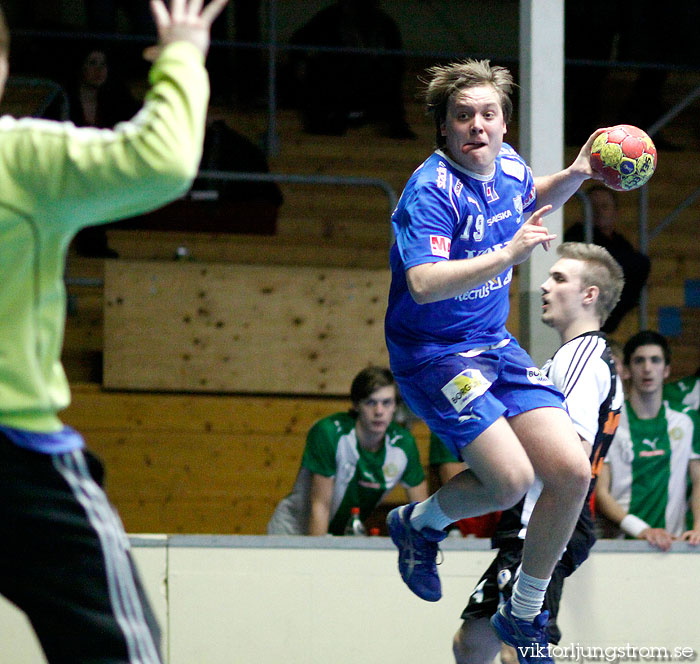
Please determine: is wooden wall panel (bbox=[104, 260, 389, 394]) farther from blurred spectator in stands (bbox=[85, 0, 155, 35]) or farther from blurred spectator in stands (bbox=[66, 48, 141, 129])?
blurred spectator in stands (bbox=[85, 0, 155, 35])

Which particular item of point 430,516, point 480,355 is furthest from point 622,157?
point 430,516

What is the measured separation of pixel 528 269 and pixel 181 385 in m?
2.87

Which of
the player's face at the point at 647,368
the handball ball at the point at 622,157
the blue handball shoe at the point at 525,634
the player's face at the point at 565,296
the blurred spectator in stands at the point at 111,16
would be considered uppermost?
the blurred spectator in stands at the point at 111,16

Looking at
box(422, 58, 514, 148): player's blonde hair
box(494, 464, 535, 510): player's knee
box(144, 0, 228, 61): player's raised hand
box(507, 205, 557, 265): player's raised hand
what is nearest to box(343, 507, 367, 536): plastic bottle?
box(494, 464, 535, 510): player's knee

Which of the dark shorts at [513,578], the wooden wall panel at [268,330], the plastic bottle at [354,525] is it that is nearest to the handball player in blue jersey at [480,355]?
the dark shorts at [513,578]

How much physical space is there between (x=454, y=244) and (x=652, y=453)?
2.49 metres

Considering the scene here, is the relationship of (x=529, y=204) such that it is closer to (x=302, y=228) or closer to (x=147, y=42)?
(x=302, y=228)

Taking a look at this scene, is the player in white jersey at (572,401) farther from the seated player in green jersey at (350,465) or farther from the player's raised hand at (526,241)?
the seated player in green jersey at (350,465)

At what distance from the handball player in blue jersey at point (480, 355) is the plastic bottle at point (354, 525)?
151 centimetres

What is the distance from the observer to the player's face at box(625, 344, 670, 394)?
5598 mm

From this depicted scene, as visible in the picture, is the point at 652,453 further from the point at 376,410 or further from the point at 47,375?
the point at 47,375

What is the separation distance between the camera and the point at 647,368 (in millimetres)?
5609

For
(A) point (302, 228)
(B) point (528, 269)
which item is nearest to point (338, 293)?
(A) point (302, 228)

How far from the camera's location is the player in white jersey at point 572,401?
13.2 feet
